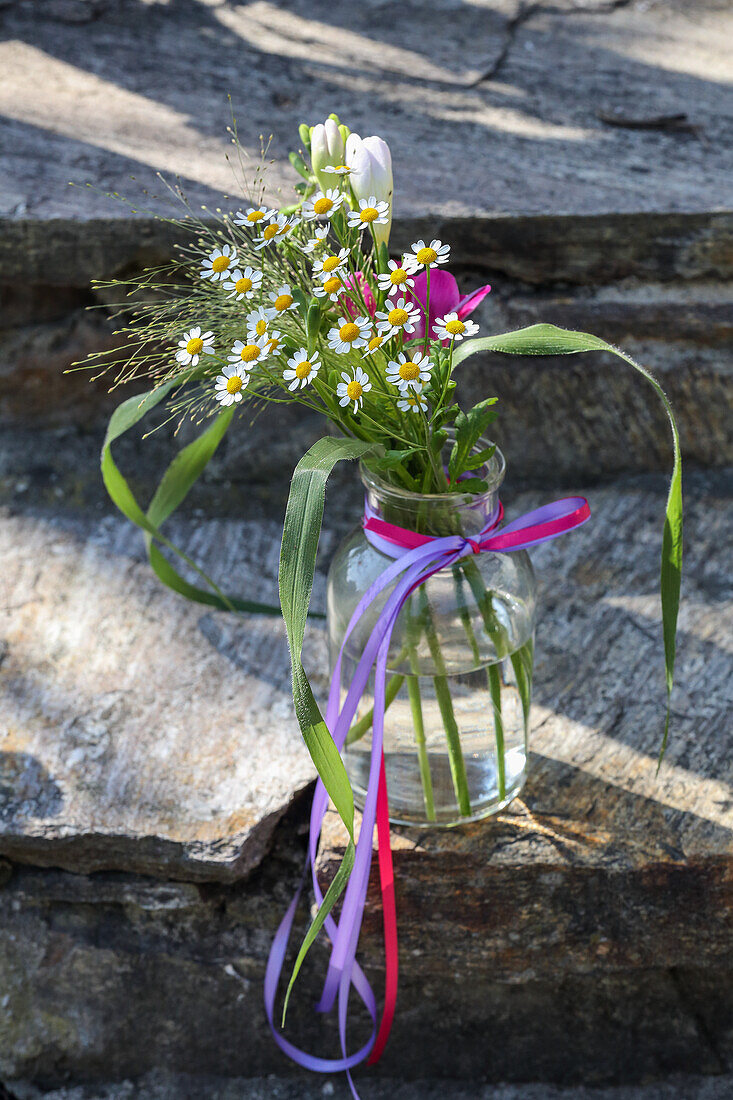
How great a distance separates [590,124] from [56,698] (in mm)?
1193

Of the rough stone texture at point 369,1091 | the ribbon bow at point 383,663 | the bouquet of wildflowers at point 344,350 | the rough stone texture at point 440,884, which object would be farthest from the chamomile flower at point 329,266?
the rough stone texture at point 369,1091

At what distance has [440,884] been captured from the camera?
1.02m

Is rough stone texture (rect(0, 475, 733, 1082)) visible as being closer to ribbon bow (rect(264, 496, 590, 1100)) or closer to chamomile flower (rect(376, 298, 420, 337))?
ribbon bow (rect(264, 496, 590, 1100))

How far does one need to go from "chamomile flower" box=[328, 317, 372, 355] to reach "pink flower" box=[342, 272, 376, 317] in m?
0.05

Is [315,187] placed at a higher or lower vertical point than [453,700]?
higher

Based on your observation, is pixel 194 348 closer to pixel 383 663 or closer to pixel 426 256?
pixel 426 256

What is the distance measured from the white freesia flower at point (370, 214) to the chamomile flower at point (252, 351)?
0.10 meters

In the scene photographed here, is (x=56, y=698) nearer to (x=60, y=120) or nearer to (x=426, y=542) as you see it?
(x=426, y=542)

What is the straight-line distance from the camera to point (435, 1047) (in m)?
1.18

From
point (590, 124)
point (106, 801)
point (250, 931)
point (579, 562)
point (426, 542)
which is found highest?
point (590, 124)

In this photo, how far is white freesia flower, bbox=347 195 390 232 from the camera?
0.71 meters

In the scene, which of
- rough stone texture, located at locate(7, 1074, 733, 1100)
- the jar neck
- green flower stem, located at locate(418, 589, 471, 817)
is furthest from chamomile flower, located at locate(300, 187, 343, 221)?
rough stone texture, located at locate(7, 1074, 733, 1100)

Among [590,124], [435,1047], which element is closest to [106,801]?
[435,1047]

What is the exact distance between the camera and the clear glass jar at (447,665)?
89cm
